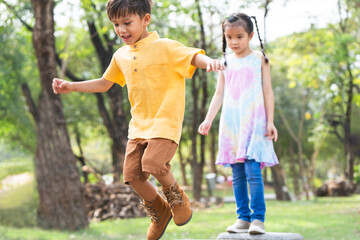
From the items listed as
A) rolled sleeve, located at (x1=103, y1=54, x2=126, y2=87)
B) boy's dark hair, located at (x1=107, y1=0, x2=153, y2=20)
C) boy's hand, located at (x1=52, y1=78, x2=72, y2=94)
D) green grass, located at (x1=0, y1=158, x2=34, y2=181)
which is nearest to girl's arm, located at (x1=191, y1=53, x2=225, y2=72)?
boy's dark hair, located at (x1=107, y1=0, x2=153, y2=20)

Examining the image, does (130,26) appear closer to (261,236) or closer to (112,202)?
(261,236)

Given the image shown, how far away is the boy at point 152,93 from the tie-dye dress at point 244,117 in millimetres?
899

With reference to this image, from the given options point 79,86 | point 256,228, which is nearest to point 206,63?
point 79,86

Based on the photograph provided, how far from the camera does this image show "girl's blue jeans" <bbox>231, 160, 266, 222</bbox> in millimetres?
4145

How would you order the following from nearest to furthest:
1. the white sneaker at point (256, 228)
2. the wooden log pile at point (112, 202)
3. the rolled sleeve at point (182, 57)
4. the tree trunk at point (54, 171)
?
the rolled sleeve at point (182, 57)
the white sneaker at point (256, 228)
the tree trunk at point (54, 171)
the wooden log pile at point (112, 202)

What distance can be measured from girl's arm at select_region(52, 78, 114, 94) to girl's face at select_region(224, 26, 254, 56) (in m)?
1.20

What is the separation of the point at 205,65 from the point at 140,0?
677mm

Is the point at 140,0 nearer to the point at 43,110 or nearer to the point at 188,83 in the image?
the point at 43,110

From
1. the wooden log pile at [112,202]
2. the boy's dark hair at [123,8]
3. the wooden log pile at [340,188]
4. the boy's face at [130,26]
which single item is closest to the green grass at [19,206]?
the wooden log pile at [112,202]

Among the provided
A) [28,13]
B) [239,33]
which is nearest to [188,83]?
[28,13]

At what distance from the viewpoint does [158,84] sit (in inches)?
136

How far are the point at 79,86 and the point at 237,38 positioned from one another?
150 centimetres

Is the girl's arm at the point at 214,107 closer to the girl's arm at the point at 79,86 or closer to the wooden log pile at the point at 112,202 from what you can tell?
the girl's arm at the point at 79,86

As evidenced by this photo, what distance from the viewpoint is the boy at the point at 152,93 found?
3326 mm
